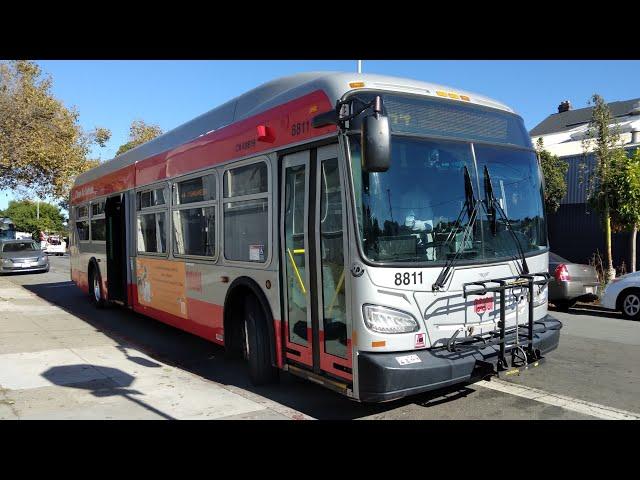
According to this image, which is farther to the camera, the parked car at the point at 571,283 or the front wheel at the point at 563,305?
the front wheel at the point at 563,305

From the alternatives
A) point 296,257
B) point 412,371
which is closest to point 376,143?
point 296,257

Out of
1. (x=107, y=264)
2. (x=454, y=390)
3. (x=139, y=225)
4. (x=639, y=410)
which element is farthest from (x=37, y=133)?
(x=639, y=410)

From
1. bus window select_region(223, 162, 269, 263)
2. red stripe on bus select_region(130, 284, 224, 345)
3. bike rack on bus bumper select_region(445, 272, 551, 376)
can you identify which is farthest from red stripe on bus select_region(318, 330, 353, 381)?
red stripe on bus select_region(130, 284, 224, 345)

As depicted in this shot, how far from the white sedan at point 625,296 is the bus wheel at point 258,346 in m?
8.58

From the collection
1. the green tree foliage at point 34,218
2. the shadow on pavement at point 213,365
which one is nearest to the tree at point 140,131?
the shadow on pavement at point 213,365

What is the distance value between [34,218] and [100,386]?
93.2m

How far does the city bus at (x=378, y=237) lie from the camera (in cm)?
433

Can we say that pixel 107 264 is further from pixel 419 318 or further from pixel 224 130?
pixel 419 318

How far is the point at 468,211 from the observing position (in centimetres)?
479

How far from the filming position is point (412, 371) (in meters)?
4.21

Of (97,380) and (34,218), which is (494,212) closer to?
(97,380)

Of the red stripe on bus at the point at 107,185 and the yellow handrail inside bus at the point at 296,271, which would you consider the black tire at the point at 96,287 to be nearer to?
the red stripe on bus at the point at 107,185

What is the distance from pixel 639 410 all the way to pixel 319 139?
4.09 m

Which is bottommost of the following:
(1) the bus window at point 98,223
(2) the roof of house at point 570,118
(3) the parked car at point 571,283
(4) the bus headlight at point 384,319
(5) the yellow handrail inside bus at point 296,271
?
(3) the parked car at point 571,283
